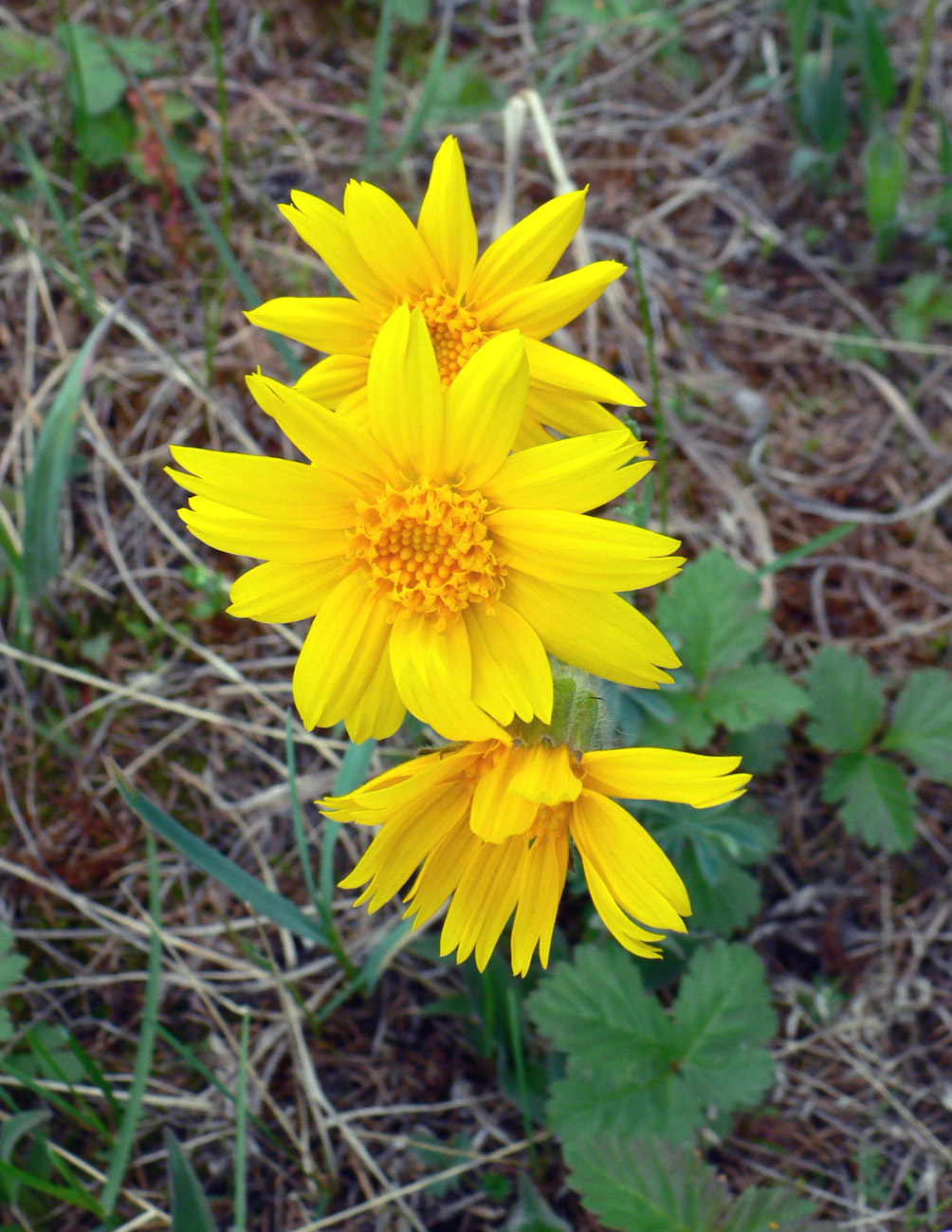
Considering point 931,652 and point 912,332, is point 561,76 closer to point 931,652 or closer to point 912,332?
point 912,332

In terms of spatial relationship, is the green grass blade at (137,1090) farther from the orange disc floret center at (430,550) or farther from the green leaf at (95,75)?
the green leaf at (95,75)

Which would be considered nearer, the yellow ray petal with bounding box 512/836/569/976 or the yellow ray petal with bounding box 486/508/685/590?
the yellow ray petal with bounding box 486/508/685/590

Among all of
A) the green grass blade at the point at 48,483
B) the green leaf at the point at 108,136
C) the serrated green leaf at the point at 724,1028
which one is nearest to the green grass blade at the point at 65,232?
the green grass blade at the point at 48,483

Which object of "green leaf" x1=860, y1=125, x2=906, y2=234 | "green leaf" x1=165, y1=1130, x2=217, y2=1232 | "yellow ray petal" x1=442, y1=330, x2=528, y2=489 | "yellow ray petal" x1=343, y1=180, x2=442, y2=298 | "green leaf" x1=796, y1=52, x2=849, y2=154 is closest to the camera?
"yellow ray petal" x1=442, y1=330, x2=528, y2=489

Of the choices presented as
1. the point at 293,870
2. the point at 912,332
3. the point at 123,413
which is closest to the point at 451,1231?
the point at 293,870

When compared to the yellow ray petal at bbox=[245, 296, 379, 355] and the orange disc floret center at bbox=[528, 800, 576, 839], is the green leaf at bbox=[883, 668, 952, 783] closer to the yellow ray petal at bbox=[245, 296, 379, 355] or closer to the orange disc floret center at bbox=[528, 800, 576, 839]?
the orange disc floret center at bbox=[528, 800, 576, 839]

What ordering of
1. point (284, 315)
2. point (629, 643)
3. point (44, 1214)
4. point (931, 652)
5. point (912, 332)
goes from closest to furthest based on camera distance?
point (629, 643), point (284, 315), point (44, 1214), point (931, 652), point (912, 332)

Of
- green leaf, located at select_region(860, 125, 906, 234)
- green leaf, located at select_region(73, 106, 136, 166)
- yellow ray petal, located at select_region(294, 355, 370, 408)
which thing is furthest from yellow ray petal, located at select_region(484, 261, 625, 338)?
green leaf, located at select_region(73, 106, 136, 166)
